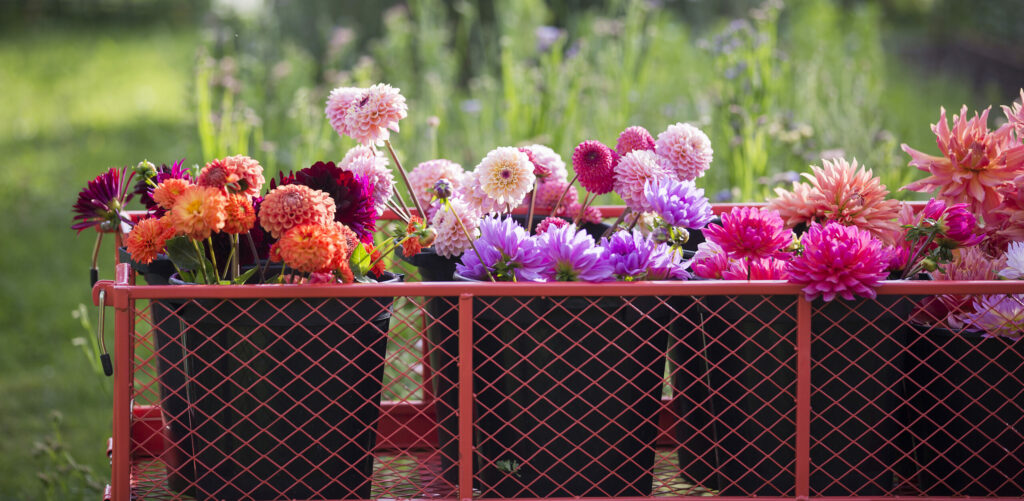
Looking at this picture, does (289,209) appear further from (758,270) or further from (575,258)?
(758,270)

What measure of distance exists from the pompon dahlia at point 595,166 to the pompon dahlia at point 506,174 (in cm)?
→ 17

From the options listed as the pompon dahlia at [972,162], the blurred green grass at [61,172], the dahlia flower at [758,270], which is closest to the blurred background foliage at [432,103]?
the blurred green grass at [61,172]

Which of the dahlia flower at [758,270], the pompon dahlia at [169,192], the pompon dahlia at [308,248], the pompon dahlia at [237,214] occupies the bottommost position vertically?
the dahlia flower at [758,270]

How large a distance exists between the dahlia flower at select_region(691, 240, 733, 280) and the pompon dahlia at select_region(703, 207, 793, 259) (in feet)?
0.44

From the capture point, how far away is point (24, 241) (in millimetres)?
5223

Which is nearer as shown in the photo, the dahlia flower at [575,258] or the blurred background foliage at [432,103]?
the dahlia flower at [575,258]

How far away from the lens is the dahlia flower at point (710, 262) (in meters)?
1.75

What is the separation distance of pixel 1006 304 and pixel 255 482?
1297 millimetres

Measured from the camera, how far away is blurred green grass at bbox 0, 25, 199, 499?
3432mm

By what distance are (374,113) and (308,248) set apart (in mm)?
360

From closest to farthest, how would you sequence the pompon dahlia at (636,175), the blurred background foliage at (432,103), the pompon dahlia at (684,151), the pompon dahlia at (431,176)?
the pompon dahlia at (636,175) → the pompon dahlia at (684,151) → the pompon dahlia at (431,176) → the blurred background foliage at (432,103)

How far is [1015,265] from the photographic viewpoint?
5.25 feet

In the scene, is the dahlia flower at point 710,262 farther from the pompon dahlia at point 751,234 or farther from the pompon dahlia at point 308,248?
the pompon dahlia at point 308,248

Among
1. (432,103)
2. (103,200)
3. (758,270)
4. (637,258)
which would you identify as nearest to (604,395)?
(637,258)
